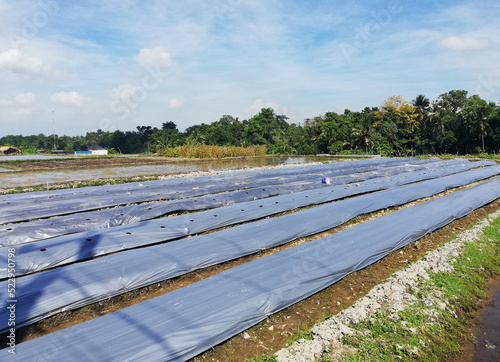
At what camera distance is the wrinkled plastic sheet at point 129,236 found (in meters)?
4.55

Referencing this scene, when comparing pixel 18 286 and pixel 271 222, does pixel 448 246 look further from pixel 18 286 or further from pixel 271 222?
pixel 18 286

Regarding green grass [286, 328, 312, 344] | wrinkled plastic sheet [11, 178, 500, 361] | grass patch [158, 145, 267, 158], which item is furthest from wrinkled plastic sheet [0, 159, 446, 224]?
grass patch [158, 145, 267, 158]

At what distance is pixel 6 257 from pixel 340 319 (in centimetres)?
475

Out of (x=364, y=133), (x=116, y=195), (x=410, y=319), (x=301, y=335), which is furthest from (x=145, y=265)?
(x=364, y=133)

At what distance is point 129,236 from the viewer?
542 centimetres

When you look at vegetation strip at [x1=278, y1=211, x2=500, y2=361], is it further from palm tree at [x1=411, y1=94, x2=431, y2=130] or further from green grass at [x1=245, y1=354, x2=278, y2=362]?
palm tree at [x1=411, y1=94, x2=431, y2=130]

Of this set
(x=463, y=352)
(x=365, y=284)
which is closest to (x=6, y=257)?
(x=365, y=284)

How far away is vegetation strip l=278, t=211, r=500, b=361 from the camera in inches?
117

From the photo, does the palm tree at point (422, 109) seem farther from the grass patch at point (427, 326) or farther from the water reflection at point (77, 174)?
the grass patch at point (427, 326)

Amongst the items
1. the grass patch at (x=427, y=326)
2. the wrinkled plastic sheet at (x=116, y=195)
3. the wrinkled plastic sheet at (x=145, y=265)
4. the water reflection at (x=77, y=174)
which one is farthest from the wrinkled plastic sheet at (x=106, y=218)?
the water reflection at (x=77, y=174)

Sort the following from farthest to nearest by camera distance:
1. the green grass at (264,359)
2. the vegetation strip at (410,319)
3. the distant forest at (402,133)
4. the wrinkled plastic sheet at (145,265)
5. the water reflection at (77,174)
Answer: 1. the distant forest at (402,133)
2. the water reflection at (77,174)
3. the wrinkled plastic sheet at (145,265)
4. the vegetation strip at (410,319)
5. the green grass at (264,359)

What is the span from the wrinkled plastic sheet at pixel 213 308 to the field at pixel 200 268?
0.04 feet

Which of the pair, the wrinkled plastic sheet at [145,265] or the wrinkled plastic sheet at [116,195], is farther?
the wrinkled plastic sheet at [116,195]

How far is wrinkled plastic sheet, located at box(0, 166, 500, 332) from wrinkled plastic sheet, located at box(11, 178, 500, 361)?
2.70ft
